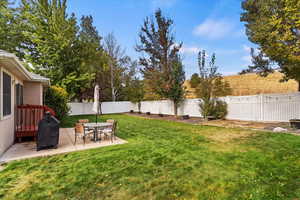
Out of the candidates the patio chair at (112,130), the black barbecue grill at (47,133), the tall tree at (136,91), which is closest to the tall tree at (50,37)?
the tall tree at (136,91)

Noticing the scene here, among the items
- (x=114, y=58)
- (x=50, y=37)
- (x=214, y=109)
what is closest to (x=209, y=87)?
(x=214, y=109)

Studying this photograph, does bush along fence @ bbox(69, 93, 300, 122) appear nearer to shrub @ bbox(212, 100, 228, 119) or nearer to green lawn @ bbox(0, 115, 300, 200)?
shrub @ bbox(212, 100, 228, 119)

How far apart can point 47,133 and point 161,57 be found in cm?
1039

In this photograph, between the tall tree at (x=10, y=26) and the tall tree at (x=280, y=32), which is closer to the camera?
the tall tree at (x=280, y=32)

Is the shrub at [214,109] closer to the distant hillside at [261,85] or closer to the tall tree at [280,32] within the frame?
the tall tree at [280,32]

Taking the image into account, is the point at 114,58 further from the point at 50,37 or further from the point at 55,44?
the point at 50,37

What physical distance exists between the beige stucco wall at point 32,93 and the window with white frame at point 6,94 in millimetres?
3442

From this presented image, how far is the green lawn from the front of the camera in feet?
8.22

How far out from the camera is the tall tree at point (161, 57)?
12562 mm

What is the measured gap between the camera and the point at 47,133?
15.9 feet

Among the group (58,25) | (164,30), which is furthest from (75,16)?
(164,30)

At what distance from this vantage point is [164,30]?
494 inches

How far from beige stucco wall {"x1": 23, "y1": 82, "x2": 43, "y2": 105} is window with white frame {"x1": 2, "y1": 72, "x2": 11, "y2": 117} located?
344 cm

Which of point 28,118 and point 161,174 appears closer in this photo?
point 161,174
